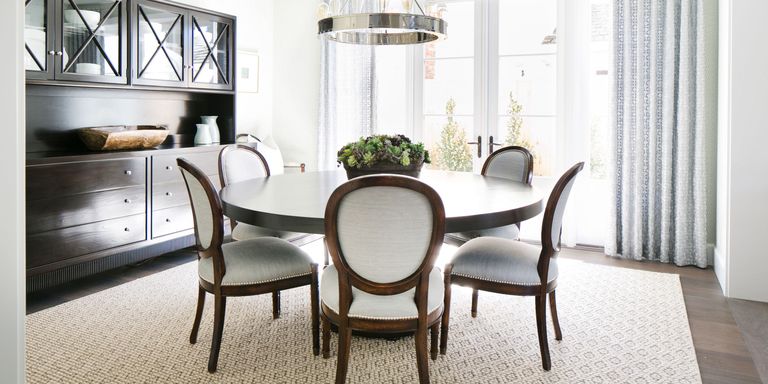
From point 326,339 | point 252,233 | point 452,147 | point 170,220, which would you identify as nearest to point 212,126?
point 170,220

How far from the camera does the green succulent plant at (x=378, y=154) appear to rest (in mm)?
2602

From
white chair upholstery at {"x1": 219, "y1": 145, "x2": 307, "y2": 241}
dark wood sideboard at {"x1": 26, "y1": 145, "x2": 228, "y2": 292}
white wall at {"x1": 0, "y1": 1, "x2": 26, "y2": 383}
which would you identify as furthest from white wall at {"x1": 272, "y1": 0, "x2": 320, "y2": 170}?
white wall at {"x1": 0, "y1": 1, "x2": 26, "y2": 383}

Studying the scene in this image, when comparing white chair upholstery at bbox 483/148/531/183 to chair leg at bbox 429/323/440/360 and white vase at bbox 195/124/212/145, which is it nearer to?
chair leg at bbox 429/323/440/360

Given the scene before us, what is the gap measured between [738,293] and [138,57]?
428 cm

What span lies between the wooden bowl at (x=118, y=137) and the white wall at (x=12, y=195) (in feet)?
9.24

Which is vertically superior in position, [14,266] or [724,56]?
[724,56]

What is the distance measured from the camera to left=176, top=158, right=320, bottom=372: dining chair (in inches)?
87.5

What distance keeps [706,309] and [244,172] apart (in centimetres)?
282

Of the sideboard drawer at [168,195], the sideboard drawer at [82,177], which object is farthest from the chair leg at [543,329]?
the sideboard drawer at [82,177]

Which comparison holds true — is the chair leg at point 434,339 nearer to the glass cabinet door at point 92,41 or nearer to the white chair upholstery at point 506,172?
the white chair upholstery at point 506,172

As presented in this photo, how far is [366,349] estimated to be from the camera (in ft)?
8.25

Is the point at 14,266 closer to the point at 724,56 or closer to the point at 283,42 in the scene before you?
the point at 724,56

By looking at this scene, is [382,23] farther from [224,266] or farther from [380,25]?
[224,266]

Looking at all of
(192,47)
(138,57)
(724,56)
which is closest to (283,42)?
(192,47)
